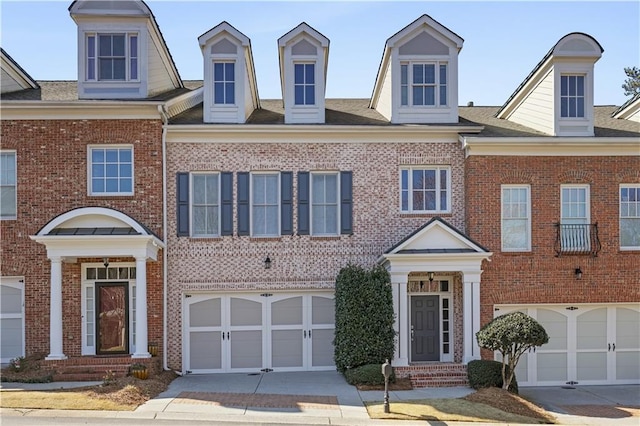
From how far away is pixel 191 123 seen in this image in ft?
62.6

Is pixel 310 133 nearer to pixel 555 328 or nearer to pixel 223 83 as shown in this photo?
pixel 223 83

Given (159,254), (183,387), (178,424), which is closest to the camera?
(178,424)

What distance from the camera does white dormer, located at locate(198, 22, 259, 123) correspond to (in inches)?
759

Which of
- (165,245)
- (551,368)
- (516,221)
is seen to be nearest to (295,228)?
(165,245)

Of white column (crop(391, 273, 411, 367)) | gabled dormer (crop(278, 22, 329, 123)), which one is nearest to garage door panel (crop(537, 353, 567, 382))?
white column (crop(391, 273, 411, 367))

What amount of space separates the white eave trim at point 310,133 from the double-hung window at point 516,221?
7.45 ft

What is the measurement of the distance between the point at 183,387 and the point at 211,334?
2708mm

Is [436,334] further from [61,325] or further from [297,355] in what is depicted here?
[61,325]

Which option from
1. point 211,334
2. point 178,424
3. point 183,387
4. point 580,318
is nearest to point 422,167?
point 580,318

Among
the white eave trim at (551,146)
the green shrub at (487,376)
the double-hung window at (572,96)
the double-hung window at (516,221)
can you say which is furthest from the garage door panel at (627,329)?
the double-hung window at (572,96)

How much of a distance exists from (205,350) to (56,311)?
428cm

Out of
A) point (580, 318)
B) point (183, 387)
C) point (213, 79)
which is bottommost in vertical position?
point (183, 387)

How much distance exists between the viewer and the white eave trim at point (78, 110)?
18.2 metres

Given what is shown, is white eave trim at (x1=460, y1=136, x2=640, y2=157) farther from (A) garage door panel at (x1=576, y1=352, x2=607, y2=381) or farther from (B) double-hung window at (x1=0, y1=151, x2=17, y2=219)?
(B) double-hung window at (x1=0, y1=151, x2=17, y2=219)
